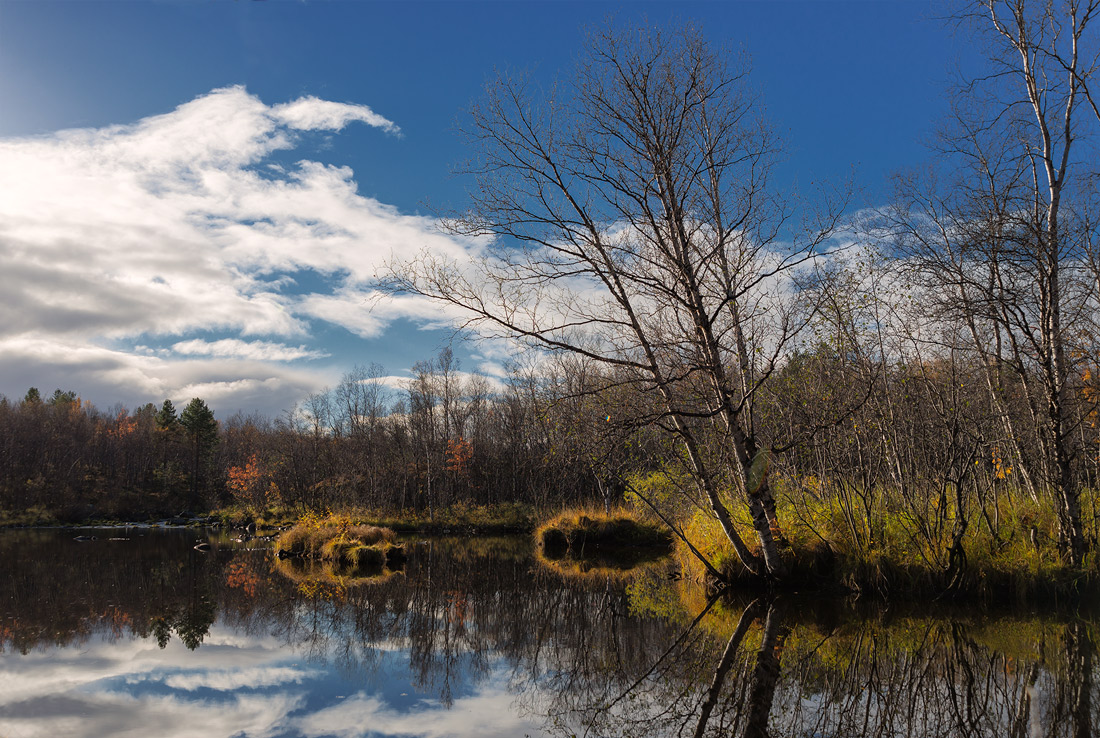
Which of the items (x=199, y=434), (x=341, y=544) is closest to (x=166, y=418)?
(x=199, y=434)

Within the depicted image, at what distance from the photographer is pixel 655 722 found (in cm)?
591

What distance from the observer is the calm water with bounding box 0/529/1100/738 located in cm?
596

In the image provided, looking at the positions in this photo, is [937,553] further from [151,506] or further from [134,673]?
[151,506]

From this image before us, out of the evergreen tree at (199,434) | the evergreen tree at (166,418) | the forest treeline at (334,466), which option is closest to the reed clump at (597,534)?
the forest treeline at (334,466)

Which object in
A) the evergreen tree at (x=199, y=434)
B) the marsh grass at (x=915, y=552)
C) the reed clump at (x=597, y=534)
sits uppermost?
the evergreen tree at (x=199, y=434)

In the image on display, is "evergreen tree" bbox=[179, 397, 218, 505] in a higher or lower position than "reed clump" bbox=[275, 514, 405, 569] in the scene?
higher

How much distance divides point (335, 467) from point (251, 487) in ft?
19.5

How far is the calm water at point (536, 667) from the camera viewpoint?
5.96m

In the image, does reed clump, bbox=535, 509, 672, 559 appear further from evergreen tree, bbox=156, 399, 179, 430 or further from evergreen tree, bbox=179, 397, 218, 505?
evergreen tree, bbox=156, 399, 179, 430

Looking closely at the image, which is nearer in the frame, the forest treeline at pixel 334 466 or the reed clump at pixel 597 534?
the reed clump at pixel 597 534

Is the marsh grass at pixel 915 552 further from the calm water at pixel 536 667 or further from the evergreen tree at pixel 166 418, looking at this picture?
the evergreen tree at pixel 166 418

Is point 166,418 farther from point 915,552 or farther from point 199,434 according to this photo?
point 915,552

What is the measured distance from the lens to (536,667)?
8.20m

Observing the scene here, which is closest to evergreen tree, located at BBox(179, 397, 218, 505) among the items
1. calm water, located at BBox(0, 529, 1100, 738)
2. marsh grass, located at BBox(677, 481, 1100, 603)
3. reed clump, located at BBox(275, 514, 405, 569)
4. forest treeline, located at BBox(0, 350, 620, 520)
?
forest treeline, located at BBox(0, 350, 620, 520)
